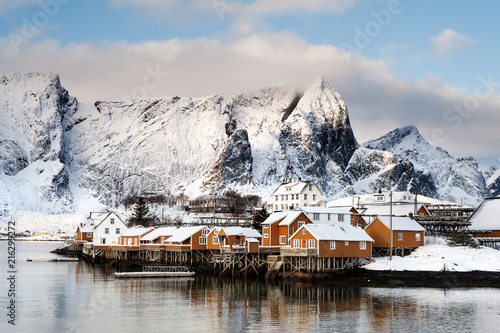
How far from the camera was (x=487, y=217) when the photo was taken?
81062 mm

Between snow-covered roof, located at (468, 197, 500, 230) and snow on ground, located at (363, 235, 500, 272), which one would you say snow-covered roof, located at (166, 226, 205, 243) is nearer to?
snow on ground, located at (363, 235, 500, 272)

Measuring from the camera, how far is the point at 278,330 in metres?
36.5

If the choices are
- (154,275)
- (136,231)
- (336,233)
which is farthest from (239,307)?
(136,231)

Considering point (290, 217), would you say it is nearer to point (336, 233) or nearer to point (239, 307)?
point (336, 233)

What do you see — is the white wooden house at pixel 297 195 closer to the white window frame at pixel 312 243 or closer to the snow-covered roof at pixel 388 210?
the snow-covered roof at pixel 388 210

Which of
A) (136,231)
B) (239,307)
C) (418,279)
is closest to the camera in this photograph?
(239,307)

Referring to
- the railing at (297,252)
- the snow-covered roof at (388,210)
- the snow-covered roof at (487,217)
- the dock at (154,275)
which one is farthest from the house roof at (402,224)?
the dock at (154,275)

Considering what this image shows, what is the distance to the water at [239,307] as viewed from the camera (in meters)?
37.8

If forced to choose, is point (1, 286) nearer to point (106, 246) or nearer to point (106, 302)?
point (106, 302)

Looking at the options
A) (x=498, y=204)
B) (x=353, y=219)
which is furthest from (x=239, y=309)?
(x=498, y=204)

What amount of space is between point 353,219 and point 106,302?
37814 millimetres

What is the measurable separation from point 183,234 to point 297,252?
900 inches

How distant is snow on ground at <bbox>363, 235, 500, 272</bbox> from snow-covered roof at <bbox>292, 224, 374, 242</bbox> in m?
3.07

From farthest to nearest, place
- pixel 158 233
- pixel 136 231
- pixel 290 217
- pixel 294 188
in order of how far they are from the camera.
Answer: pixel 294 188
pixel 136 231
pixel 158 233
pixel 290 217
